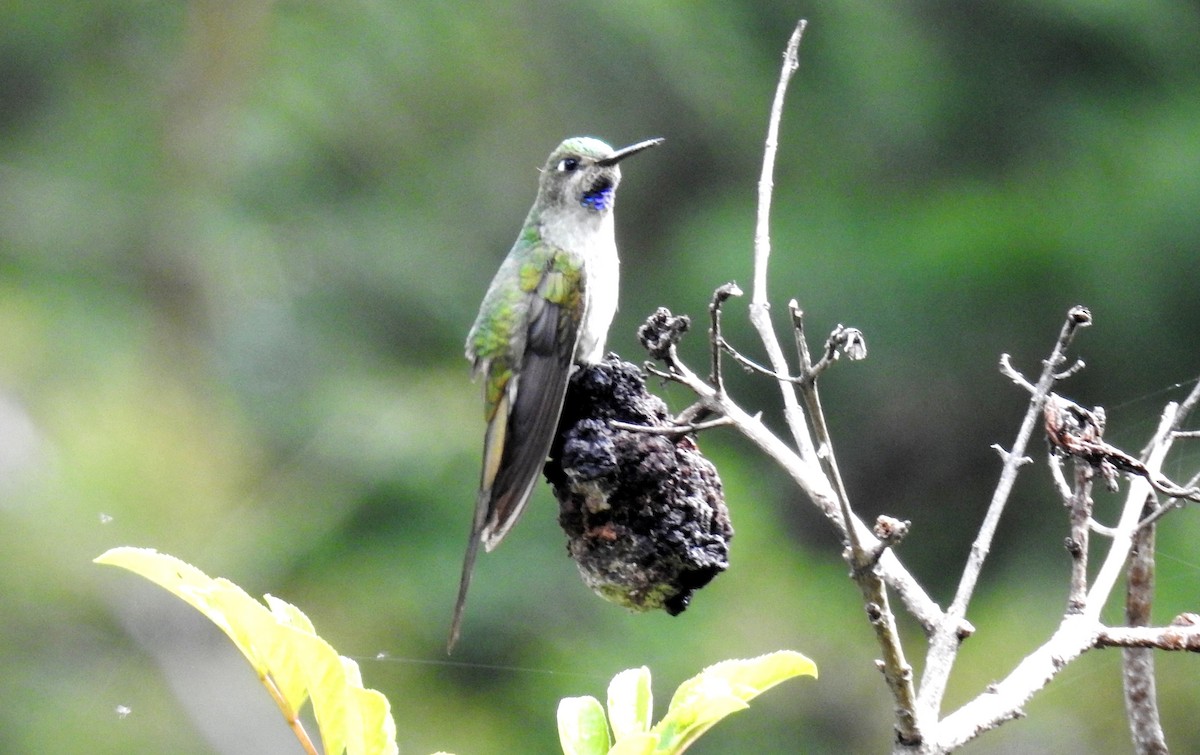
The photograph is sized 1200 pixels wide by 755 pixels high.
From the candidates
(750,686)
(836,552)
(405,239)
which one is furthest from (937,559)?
(750,686)

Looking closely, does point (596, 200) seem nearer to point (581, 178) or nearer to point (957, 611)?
point (581, 178)

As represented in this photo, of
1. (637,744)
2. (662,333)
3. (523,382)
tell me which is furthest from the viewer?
(523,382)

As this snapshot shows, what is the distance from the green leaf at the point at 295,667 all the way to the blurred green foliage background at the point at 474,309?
4.11 m

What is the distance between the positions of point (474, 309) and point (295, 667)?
8.03 metres

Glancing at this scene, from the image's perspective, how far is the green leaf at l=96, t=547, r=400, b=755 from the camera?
1.46 m

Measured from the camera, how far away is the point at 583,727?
1.63 m

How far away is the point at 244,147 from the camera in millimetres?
10352

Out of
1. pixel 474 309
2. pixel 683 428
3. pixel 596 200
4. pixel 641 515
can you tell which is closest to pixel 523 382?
pixel 596 200

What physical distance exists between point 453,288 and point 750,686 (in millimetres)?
8584

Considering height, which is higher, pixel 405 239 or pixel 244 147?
pixel 244 147

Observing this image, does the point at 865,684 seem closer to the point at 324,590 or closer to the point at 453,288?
the point at 324,590

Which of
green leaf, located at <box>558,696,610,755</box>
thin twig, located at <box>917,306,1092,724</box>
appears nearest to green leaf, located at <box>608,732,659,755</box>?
green leaf, located at <box>558,696,610,755</box>

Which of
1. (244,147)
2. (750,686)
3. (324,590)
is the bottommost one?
(324,590)

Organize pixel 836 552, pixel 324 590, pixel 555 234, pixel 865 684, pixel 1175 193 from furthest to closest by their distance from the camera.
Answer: pixel 836 552 → pixel 1175 193 → pixel 865 684 → pixel 324 590 → pixel 555 234
